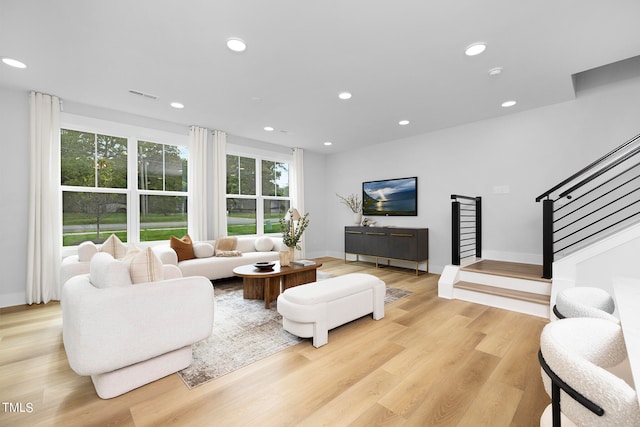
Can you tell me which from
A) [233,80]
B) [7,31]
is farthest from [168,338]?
[7,31]

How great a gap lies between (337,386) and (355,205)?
5.04 m

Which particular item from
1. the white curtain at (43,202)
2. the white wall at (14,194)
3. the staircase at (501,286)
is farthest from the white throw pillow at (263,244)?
the white wall at (14,194)

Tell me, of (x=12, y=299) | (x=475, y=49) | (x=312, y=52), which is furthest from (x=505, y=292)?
(x=12, y=299)

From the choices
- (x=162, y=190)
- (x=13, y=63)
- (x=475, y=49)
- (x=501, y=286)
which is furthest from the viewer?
(x=162, y=190)

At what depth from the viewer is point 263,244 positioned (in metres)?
5.28

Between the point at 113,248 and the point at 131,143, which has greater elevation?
the point at 131,143

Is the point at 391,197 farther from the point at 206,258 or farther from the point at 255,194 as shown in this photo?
the point at 206,258

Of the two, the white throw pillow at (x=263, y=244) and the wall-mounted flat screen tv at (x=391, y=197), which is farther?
the wall-mounted flat screen tv at (x=391, y=197)

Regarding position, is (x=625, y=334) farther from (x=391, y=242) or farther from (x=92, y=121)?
(x=92, y=121)

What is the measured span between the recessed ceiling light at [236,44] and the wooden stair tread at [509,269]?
3.89m

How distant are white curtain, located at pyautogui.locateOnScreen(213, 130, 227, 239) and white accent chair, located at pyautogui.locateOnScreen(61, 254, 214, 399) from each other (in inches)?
124

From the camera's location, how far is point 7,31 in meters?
2.37

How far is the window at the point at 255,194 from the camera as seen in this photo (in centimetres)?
573

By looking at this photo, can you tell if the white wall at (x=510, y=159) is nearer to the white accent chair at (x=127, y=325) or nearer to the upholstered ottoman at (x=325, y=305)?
the upholstered ottoman at (x=325, y=305)
